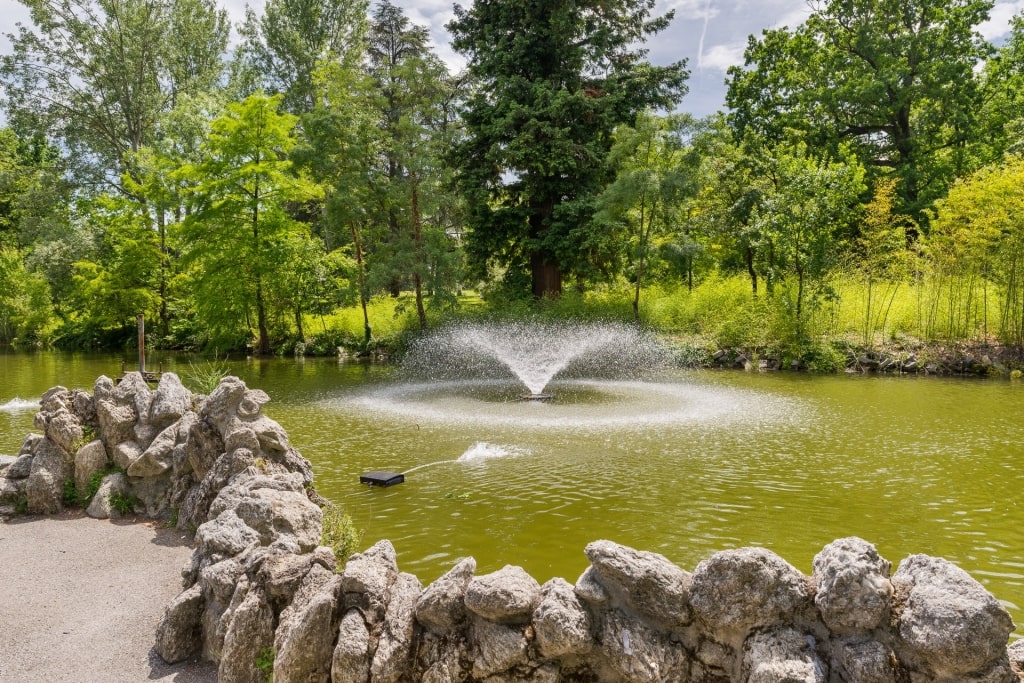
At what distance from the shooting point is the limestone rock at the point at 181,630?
12.5ft

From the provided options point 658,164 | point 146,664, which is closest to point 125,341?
point 658,164

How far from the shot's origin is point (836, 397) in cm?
1308

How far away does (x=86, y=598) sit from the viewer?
15.1ft

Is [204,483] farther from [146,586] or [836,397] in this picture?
[836,397]

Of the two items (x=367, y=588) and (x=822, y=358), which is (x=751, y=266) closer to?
(x=822, y=358)

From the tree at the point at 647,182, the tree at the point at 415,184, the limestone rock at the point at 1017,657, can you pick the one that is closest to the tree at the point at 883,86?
the tree at the point at 647,182

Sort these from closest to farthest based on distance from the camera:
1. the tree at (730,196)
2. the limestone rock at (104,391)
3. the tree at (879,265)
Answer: the limestone rock at (104,391) < the tree at (879,265) < the tree at (730,196)

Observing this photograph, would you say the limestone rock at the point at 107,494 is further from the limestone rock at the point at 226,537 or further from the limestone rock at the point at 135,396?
the limestone rock at the point at 226,537

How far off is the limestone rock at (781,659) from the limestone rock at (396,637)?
1657mm

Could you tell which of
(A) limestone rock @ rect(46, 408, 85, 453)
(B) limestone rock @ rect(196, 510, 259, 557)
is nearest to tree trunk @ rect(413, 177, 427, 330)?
(A) limestone rock @ rect(46, 408, 85, 453)

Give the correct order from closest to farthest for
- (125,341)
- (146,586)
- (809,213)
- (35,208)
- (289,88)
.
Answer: (146,586) → (809,213) → (125,341) → (35,208) → (289,88)

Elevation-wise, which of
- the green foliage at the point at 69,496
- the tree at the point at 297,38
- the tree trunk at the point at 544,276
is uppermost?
the tree at the point at 297,38

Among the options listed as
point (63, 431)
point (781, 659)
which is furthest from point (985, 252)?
point (63, 431)

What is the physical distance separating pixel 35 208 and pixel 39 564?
1340 inches
